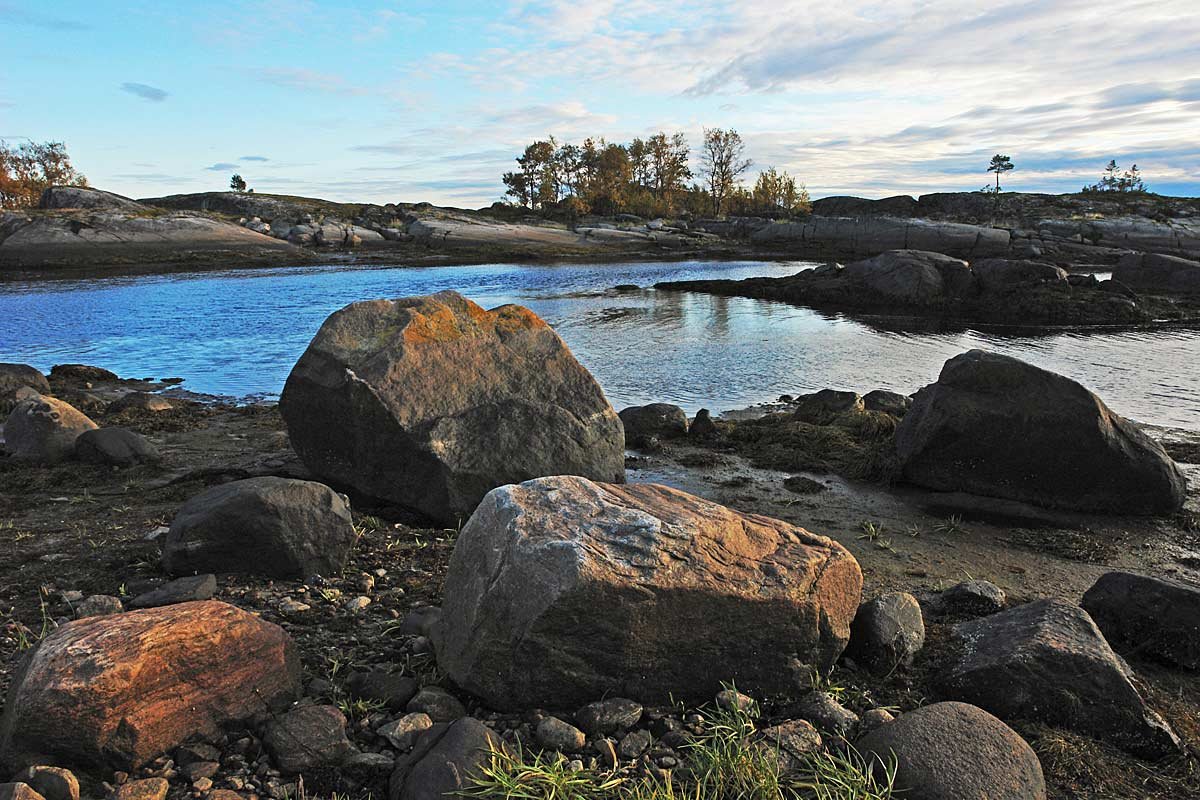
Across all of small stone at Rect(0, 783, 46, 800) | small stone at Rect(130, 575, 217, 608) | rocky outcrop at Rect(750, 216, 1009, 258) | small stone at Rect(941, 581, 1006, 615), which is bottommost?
small stone at Rect(941, 581, 1006, 615)

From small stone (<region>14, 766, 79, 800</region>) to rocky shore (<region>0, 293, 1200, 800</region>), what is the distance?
0.01m

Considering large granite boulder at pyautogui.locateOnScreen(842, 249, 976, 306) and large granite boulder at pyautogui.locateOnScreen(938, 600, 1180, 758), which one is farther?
large granite boulder at pyautogui.locateOnScreen(842, 249, 976, 306)

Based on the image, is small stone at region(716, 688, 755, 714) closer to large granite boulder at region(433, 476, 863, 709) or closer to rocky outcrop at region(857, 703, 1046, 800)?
large granite boulder at region(433, 476, 863, 709)

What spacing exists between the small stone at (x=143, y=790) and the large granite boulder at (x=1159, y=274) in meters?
38.5

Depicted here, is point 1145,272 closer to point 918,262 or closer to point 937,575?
point 918,262

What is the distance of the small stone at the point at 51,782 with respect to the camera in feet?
10.1

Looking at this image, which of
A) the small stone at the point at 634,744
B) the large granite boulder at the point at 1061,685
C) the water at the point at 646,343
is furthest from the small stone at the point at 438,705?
the water at the point at 646,343

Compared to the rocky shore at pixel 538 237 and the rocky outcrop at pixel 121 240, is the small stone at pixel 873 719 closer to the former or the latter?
the rocky shore at pixel 538 237

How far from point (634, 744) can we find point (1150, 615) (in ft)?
12.2

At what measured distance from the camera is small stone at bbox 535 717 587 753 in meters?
3.59

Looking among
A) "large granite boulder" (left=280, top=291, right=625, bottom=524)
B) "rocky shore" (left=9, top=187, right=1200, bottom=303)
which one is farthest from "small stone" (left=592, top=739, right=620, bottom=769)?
"rocky shore" (left=9, top=187, right=1200, bottom=303)

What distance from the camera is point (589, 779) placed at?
3342 millimetres

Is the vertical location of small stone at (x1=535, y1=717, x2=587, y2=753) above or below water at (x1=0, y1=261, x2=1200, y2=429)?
above

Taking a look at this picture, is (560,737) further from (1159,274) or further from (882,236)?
(882,236)
